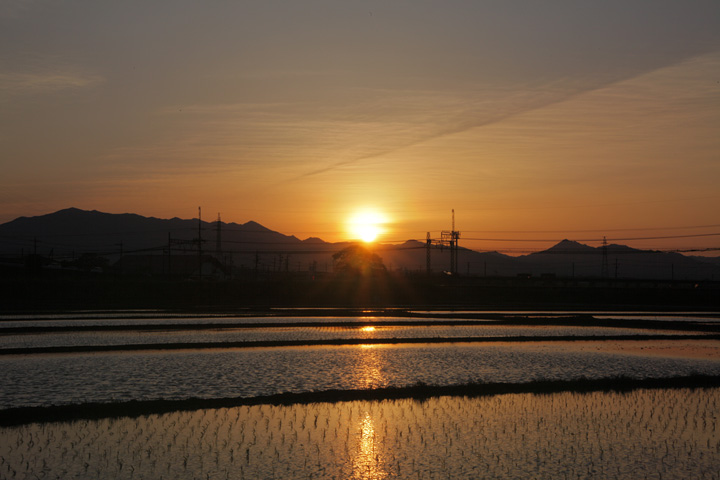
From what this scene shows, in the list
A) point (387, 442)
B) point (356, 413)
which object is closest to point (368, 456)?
point (387, 442)

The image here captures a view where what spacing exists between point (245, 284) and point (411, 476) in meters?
57.8

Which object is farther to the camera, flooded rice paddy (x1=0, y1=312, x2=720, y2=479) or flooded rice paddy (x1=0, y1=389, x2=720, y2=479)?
flooded rice paddy (x1=0, y1=312, x2=720, y2=479)

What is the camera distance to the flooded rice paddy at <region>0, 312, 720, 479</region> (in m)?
10.0

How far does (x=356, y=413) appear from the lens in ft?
45.3

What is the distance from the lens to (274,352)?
77.5 ft

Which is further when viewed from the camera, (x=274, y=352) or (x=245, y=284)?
(x=245, y=284)

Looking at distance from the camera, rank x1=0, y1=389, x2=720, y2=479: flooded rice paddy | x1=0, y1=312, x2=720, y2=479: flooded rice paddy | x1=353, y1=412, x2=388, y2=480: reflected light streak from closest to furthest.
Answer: x1=353, y1=412, x2=388, y2=480: reflected light streak, x1=0, y1=389, x2=720, y2=479: flooded rice paddy, x1=0, y1=312, x2=720, y2=479: flooded rice paddy

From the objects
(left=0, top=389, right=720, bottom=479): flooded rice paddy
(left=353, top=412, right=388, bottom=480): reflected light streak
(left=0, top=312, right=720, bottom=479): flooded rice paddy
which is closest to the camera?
(left=353, top=412, right=388, bottom=480): reflected light streak

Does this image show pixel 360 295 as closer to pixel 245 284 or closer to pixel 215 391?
pixel 245 284

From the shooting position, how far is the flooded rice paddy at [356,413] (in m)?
10.0

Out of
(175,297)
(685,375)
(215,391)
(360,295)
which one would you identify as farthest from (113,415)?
(360,295)

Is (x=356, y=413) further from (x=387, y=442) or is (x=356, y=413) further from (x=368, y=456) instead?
(x=368, y=456)

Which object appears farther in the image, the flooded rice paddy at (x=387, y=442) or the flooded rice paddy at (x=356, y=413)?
the flooded rice paddy at (x=356, y=413)

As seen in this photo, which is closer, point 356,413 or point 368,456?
point 368,456
